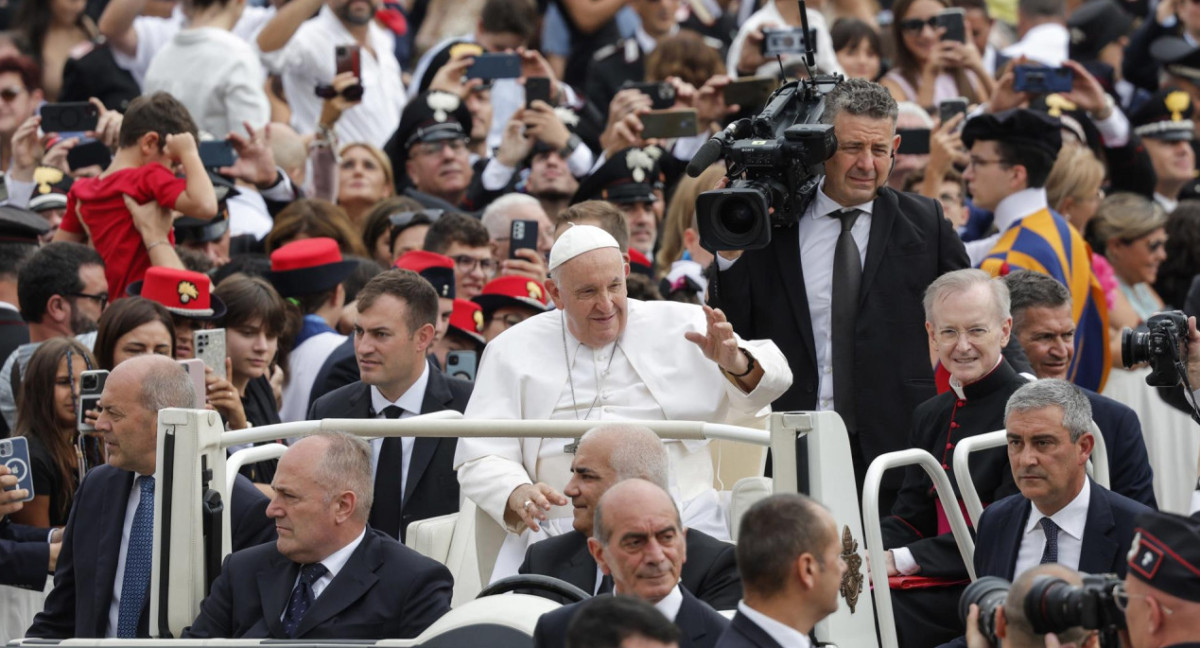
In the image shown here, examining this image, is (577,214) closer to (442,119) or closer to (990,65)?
(442,119)

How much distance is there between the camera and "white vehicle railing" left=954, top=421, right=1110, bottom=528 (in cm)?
634

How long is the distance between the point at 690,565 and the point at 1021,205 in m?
4.02

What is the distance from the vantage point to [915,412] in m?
7.03

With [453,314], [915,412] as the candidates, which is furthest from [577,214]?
[915,412]

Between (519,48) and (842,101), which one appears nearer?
(842,101)

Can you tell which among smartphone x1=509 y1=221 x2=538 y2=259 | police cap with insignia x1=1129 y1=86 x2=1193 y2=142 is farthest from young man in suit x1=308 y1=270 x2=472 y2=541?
police cap with insignia x1=1129 y1=86 x2=1193 y2=142

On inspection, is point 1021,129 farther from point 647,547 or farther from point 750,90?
point 647,547

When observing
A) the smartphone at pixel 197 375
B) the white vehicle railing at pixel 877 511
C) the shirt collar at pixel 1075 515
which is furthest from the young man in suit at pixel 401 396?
the shirt collar at pixel 1075 515

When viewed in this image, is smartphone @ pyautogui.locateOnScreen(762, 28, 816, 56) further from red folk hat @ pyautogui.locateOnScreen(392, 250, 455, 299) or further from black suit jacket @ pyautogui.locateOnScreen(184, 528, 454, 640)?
black suit jacket @ pyautogui.locateOnScreen(184, 528, 454, 640)

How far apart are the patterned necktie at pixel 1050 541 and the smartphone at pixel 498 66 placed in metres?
5.76

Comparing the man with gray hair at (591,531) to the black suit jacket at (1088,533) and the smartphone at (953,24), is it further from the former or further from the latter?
the smartphone at (953,24)

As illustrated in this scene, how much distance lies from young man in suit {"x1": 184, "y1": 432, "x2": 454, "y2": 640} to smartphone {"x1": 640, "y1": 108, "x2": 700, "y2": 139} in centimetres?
442

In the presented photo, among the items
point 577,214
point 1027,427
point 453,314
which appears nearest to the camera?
point 1027,427

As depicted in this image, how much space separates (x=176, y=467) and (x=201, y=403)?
31.4 inches
